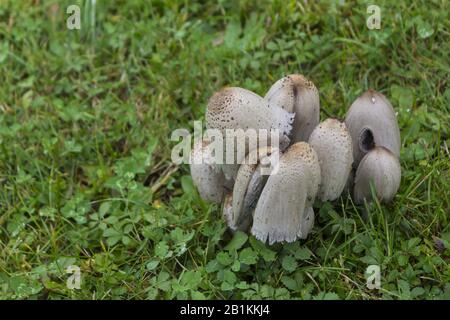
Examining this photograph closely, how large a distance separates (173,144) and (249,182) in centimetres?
89

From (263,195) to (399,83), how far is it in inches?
47.0

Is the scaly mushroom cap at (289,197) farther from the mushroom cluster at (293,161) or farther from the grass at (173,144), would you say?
the grass at (173,144)

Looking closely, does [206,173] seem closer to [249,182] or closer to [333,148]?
[249,182]

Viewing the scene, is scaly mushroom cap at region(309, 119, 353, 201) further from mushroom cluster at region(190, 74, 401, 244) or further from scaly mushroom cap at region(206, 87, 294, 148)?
scaly mushroom cap at region(206, 87, 294, 148)

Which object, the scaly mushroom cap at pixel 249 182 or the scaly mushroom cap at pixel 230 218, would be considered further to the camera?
the scaly mushroom cap at pixel 230 218

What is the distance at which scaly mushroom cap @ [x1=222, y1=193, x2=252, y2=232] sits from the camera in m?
2.28

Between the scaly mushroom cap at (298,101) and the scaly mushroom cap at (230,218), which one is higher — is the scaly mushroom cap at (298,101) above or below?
above

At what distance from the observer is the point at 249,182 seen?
2053 millimetres

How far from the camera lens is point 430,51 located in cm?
294

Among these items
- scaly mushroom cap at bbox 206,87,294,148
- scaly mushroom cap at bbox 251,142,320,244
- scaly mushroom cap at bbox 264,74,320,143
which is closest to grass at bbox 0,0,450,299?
scaly mushroom cap at bbox 251,142,320,244

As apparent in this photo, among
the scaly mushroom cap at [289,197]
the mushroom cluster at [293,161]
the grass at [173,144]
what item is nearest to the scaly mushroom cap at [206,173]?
the mushroom cluster at [293,161]

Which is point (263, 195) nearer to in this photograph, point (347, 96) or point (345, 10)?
point (347, 96)

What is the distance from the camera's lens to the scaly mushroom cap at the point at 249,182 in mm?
2014

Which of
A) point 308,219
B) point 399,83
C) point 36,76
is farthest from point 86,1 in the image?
point 308,219
